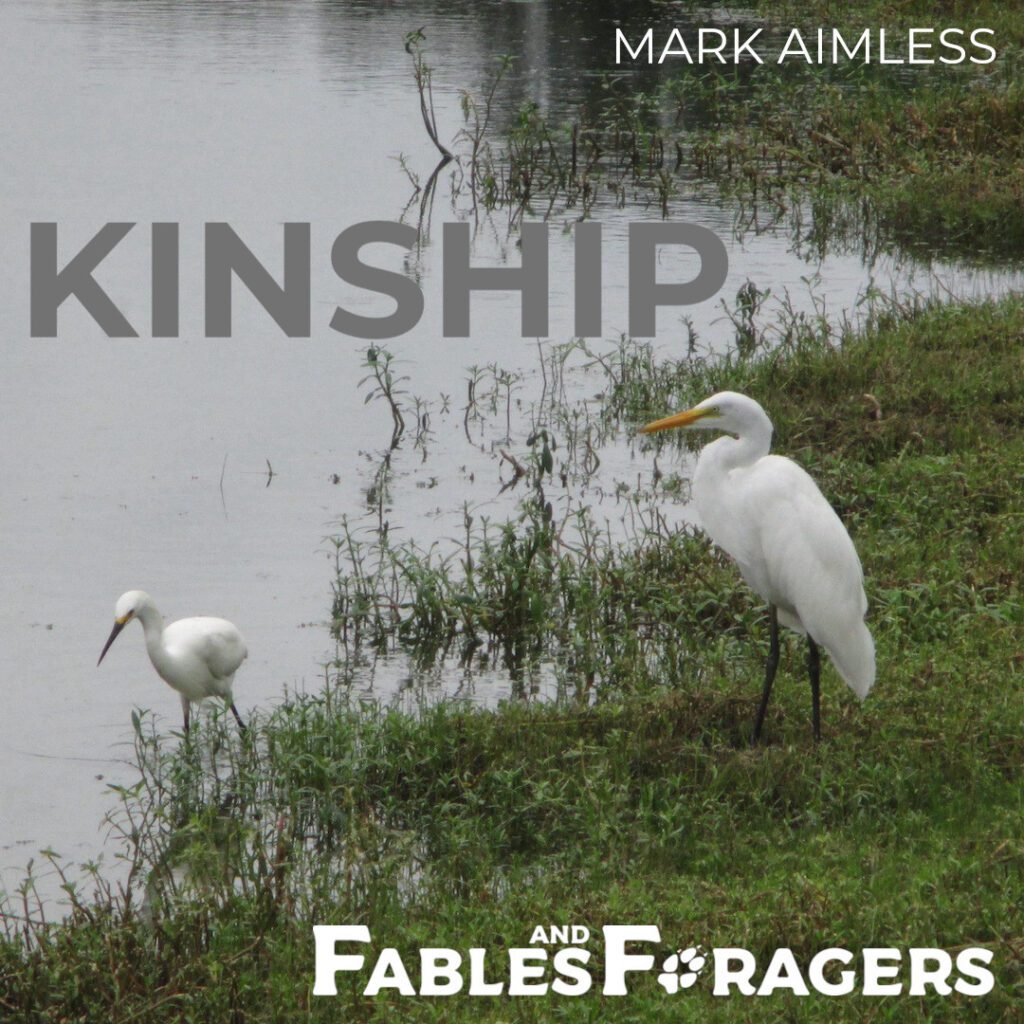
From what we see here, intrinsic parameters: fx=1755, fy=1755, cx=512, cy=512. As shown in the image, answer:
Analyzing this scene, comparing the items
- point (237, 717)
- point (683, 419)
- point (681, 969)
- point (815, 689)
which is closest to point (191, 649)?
point (237, 717)

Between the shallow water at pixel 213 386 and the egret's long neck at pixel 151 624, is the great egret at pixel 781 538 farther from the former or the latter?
the egret's long neck at pixel 151 624

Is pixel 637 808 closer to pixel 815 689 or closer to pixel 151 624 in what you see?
pixel 815 689

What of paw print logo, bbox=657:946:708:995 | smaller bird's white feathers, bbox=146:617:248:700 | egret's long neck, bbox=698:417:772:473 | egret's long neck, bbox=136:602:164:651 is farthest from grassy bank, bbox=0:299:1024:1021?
egret's long neck, bbox=698:417:772:473

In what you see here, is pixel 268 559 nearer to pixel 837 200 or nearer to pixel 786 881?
pixel 786 881

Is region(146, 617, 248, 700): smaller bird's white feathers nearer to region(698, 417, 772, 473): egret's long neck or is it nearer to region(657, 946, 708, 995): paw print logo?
region(698, 417, 772, 473): egret's long neck

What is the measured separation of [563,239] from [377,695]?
7696mm

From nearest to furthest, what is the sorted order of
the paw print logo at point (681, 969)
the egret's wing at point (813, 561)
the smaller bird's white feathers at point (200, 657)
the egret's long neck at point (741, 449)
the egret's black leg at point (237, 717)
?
the paw print logo at point (681, 969) → the egret's wing at point (813, 561) → the egret's long neck at point (741, 449) → the egret's black leg at point (237, 717) → the smaller bird's white feathers at point (200, 657)

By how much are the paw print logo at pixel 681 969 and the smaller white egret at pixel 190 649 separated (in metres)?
2.47

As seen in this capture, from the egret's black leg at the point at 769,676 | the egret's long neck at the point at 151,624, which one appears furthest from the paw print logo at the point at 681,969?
the egret's long neck at the point at 151,624

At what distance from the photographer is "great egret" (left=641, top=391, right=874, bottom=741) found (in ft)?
19.5

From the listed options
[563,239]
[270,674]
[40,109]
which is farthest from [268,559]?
[40,109]

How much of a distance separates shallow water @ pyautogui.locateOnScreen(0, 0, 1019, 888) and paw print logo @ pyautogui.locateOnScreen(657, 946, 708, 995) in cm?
218

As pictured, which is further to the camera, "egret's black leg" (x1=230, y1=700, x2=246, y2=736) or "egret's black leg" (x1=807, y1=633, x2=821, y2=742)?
"egret's black leg" (x1=230, y1=700, x2=246, y2=736)

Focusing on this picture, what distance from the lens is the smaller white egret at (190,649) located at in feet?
21.6
